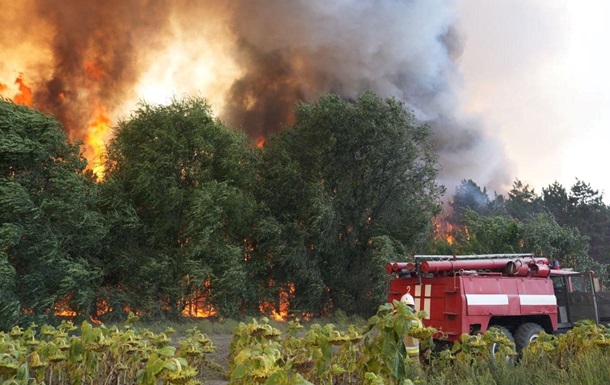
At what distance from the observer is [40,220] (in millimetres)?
15688

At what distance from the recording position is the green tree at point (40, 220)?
14.6 m

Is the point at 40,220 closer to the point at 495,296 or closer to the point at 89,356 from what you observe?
the point at 89,356

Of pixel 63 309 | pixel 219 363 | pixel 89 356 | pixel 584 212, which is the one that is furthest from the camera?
pixel 584 212

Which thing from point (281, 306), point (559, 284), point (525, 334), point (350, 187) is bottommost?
point (525, 334)

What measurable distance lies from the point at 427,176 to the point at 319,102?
6.56 m

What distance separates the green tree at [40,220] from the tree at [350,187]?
9081 millimetres

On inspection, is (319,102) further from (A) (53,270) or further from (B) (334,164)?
Answer: (A) (53,270)

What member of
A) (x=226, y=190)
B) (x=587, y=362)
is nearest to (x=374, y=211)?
(x=226, y=190)

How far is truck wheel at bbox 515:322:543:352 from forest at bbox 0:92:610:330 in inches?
432

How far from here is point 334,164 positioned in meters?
24.5

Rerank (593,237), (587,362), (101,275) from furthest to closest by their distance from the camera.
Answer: (593,237)
(101,275)
(587,362)

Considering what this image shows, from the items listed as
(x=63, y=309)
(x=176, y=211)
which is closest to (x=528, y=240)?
(x=176, y=211)

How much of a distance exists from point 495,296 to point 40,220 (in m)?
13.7

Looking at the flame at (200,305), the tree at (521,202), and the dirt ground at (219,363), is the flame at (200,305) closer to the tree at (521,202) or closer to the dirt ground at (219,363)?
the dirt ground at (219,363)
